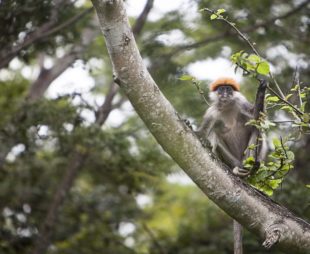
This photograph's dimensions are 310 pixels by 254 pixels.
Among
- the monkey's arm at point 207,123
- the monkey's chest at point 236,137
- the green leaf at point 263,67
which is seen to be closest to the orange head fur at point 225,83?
the monkey's arm at point 207,123

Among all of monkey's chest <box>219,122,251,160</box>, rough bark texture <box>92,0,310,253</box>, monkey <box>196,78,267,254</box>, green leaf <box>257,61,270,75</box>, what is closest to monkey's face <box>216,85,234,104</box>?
monkey <box>196,78,267,254</box>

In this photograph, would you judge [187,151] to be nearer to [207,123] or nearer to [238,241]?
[238,241]

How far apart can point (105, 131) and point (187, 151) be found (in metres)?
3.83

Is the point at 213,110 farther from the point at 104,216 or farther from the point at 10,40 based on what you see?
the point at 104,216

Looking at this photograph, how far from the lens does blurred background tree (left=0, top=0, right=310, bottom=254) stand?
24.5 feet

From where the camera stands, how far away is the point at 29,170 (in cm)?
1027

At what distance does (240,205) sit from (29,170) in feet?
22.0

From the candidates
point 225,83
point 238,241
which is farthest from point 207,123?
point 238,241

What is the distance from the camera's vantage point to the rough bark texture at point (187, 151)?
3.83 metres

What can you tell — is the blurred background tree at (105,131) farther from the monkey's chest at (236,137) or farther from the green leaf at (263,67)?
the green leaf at (263,67)

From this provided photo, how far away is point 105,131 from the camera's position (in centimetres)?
779

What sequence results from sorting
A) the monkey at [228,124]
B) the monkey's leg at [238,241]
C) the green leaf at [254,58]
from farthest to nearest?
1. the monkey at [228,124]
2. the monkey's leg at [238,241]
3. the green leaf at [254,58]

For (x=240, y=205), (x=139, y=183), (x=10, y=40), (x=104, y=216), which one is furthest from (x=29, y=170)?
(x=240, y=205)

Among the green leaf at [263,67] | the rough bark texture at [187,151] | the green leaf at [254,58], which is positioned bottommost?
the rough bark texture at [187,151]
